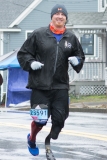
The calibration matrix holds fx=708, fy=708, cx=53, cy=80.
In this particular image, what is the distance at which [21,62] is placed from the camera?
372 inches

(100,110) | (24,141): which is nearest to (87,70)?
(100,110)

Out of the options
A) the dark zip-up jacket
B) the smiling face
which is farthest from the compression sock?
the smiling face

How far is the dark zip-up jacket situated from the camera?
920 cm

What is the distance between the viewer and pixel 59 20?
30.4ft

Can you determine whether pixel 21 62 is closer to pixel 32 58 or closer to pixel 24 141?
pixel 32 58

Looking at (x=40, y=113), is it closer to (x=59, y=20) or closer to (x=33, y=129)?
(x=33, y=129)

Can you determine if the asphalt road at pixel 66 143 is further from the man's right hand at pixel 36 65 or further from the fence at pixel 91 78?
the fence at pixel 91 78

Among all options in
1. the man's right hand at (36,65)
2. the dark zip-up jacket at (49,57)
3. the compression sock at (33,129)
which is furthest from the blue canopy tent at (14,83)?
the man's right hand at (36,65)

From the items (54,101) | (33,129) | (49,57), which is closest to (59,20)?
(49,57)

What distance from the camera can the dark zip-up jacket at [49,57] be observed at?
920cm

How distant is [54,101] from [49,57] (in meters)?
0.60

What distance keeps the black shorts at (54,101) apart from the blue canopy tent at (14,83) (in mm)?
21166

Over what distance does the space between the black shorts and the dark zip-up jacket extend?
85 mm

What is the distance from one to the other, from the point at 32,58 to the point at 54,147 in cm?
245
